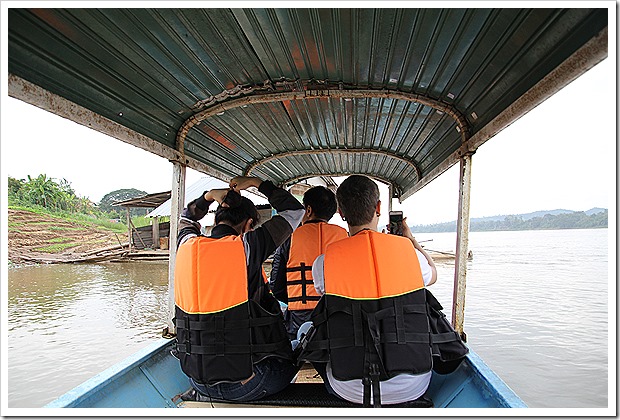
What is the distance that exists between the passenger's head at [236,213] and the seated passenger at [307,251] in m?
0.64

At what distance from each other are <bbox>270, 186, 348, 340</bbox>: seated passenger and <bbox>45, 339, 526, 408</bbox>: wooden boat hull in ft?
3.09

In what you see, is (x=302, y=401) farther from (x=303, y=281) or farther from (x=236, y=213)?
(x=236, y=213)

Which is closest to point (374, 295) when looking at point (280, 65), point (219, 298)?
point (219, 298)

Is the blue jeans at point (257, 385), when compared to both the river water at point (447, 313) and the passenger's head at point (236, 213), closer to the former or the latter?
→ the passenger's head at point (236, 213)

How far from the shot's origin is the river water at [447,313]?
716 centimetres

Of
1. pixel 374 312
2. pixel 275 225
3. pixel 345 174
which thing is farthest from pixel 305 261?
pixel 345 174

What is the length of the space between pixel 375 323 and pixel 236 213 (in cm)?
97

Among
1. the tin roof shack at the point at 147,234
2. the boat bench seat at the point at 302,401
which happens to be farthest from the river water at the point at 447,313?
the boat bench seat at the point at 302,401

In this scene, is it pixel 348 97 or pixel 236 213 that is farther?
pixel 348 97

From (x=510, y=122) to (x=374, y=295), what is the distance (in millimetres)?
1395

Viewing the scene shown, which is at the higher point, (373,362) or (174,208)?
(174,208)

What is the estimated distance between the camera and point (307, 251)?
2.89 meters

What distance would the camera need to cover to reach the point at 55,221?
24938mm

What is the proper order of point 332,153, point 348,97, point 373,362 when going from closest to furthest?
1. point 373,362
2. point 348,97
3. point 332,153
